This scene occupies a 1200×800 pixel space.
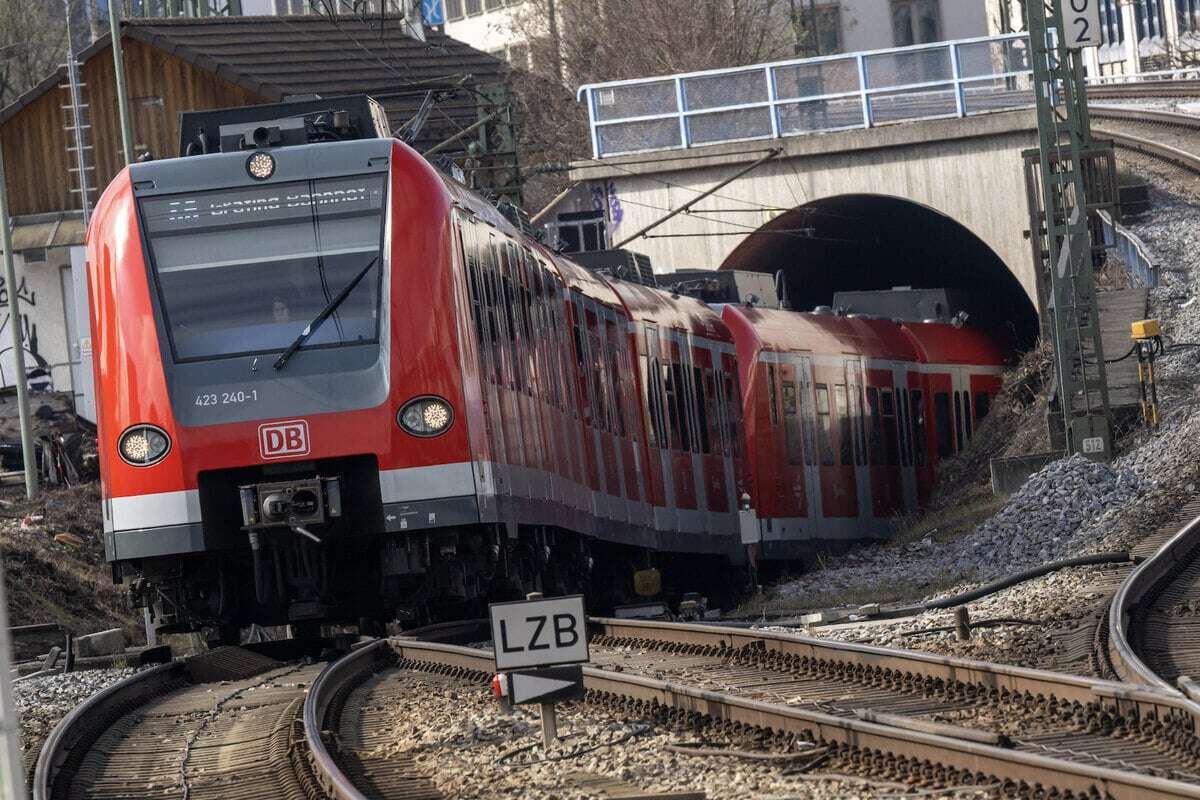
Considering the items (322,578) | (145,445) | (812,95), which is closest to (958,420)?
(812,95)

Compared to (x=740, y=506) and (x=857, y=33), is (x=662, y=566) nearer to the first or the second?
(x=740, y=506)

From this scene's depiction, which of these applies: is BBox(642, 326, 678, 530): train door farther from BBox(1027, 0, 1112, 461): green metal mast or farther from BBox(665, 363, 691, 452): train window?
BBox(1027, 0, 1112, 461): green metal mast

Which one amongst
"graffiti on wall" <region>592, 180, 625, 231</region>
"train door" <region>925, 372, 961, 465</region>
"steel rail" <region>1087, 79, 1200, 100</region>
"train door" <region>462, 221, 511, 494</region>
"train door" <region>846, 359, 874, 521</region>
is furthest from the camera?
"steel rail" <region>1087, 79, 1200, 100</region>

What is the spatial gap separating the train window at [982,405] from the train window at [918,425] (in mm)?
2224

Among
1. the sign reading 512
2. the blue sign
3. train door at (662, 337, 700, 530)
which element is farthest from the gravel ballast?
the blue sign

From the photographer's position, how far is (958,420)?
3234cm

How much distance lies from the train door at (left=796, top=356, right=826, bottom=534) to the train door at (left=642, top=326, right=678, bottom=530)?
4567 mm

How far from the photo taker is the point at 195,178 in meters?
14.0

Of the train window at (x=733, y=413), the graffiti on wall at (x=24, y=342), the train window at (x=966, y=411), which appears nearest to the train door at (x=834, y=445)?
the train window at (x=733, y=413)

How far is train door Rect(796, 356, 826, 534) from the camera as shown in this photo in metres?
26.8

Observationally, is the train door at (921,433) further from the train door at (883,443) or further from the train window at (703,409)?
the train window at (703,409)

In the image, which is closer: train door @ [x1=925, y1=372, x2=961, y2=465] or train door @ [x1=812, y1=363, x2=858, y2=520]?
train door @ [x1=812, y1=363, x2=858, y2=520]

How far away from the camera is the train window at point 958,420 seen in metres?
32.0

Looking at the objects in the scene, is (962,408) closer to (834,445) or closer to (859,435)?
(859,435)
